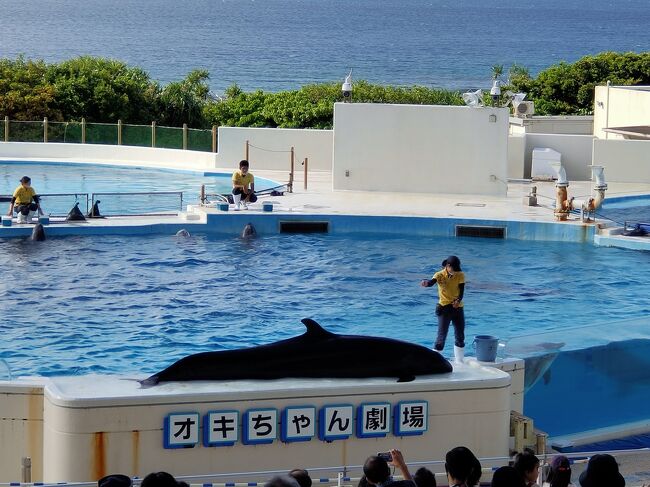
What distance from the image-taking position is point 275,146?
25.0 metres

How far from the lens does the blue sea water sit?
4126 inches

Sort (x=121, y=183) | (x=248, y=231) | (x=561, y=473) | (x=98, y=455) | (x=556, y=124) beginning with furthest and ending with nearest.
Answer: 1. (x=556, y=124)
2. (x=121, y=183)
3. (x=248, y=231)
4. (x=98, y=455)
5. (x=561, y=473)

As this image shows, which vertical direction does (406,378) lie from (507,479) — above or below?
below

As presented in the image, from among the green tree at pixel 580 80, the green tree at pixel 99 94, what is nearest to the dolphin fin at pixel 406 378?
the green tree at pixel 99 94

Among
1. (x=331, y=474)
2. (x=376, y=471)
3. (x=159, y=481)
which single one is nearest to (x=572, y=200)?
(x=331, y=474)

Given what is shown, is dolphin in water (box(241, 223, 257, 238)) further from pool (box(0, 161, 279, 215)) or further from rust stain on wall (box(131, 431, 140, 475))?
rust stain on wall (box(131, 431, 140, 475))

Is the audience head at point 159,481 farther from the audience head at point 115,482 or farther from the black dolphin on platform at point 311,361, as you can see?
the black dolphin on platform at point 311,361

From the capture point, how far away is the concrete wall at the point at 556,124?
91.6 ft

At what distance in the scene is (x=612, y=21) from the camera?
16425cm

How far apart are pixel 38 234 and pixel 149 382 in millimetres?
10310

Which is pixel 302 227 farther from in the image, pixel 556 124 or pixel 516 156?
pixel 556 124

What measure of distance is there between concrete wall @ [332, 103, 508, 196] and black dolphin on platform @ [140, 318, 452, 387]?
1324cm

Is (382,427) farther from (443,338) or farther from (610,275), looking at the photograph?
(610,275)

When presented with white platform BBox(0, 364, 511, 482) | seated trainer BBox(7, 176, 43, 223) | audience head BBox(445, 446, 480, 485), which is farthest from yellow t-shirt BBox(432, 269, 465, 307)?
seated trainer BBox(7, 176, 43, 223)
